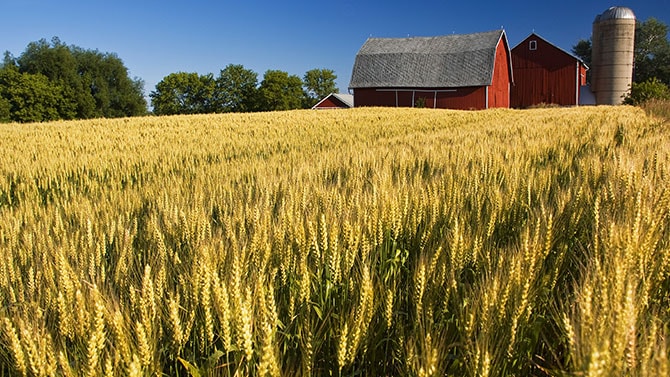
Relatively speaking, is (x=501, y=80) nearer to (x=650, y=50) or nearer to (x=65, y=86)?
(x=650, y=50)

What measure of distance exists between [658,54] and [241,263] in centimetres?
6692

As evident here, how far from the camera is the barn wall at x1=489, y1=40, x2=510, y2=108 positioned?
37062 mm

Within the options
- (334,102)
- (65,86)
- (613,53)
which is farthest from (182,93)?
(613,53)

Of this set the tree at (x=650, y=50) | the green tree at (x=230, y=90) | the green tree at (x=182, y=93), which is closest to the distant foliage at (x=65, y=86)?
the green tree at (x=182, y=93)

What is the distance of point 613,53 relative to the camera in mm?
36219

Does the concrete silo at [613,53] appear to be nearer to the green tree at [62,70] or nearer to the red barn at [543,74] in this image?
the red barn at [543,74]

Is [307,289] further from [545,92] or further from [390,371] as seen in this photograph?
[545,92]

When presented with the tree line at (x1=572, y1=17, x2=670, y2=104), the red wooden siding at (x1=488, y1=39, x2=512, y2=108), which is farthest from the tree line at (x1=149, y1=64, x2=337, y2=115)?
the tree line at (x1=572, y1=17, x2=670, y2=104)

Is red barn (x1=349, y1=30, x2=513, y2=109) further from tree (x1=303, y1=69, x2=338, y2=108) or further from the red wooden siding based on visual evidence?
tree (x1=303, y1=69, x2=338, y2=108)

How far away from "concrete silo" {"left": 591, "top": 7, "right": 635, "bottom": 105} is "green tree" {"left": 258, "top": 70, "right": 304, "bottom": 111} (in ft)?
123

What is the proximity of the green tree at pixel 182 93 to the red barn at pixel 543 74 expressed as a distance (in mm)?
43382

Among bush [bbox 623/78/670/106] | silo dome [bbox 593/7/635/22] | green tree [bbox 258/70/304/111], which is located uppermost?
silo dome [bbox 593/7/635/22]

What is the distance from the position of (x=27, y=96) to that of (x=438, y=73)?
139 feet

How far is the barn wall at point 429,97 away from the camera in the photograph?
121ft
